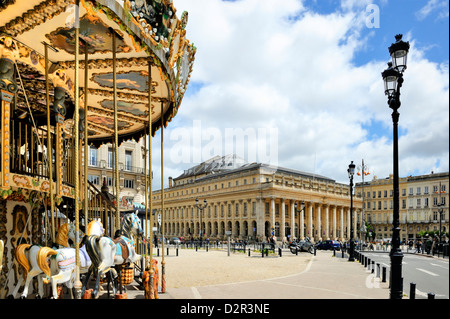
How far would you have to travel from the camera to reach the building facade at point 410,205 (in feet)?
279

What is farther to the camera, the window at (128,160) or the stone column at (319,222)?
the stone column at (319,222)

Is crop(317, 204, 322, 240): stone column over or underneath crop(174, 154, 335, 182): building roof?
underneath

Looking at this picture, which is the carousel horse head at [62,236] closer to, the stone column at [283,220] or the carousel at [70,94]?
the carousel at [70,94]

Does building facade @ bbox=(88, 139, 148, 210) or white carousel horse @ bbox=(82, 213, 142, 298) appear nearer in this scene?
white carousel horse @ bbox=(82, 213, 142, 298)

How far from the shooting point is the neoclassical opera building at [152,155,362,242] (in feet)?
260

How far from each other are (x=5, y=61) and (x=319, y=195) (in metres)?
84.2

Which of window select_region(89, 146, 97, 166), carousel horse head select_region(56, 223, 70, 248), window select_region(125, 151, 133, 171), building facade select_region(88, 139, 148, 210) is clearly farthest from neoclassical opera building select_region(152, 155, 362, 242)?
carousel horse head select_region(56, 223, 70, 248)

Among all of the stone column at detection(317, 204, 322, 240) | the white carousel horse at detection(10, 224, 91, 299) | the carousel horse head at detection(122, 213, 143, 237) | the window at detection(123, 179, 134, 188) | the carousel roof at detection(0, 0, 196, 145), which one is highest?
the carousel roof at detection(0, 0, 196, 145)

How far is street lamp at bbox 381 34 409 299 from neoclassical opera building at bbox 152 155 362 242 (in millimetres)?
62911

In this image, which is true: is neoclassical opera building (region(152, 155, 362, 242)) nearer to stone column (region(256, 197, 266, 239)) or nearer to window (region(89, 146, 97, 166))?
stone column (region(256, 197, 266, 239))

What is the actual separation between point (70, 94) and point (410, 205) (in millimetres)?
91788

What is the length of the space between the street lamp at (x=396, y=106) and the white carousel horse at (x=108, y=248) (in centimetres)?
727

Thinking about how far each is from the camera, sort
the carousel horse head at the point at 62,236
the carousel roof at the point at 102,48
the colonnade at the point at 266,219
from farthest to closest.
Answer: the colonnade at the point at 266,219 < the carousel horse head at the point at 62,236 < the carousel roof at the point at 102,48

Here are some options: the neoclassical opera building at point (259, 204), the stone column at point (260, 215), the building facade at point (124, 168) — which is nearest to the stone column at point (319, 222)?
the neoclassical opera building at point (259, 204)
